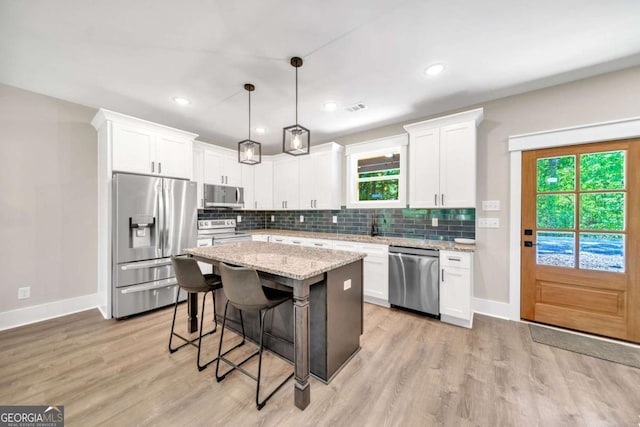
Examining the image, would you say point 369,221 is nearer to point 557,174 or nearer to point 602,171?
point 557,174

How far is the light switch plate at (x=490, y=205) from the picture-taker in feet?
9.72

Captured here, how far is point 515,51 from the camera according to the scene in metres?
2.10

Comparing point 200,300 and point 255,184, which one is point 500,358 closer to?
point 200,300

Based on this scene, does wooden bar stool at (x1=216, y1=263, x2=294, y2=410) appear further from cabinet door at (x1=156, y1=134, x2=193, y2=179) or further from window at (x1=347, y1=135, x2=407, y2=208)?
window at (x1=347, y1=135, x2=407, y2=208)

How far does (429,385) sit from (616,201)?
104 inches

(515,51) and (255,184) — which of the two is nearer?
(515,51)

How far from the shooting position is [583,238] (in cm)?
251

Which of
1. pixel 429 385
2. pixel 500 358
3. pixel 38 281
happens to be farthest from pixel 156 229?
pixel 500 358

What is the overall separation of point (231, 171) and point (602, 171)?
16.8ft

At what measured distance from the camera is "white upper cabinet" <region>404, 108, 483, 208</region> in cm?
287

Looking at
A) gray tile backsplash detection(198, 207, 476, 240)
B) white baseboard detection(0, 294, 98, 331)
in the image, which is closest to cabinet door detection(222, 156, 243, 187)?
gray tile backsplash detection(198, 207, 476, 240)

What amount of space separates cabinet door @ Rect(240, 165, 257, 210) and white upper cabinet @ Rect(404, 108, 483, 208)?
317 cm

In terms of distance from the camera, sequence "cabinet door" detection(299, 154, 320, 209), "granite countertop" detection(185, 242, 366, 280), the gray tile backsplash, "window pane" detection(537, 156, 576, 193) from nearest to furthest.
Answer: "granite countertop" detection(185, 242, 366, 280) < "window pane" detection(537, 156, 576, 193) < the gray tile backsplash < "cabinet door" detection(299, 154, 320, 209)

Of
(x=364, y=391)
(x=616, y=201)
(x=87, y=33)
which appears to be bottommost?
(x=364, y=391)
